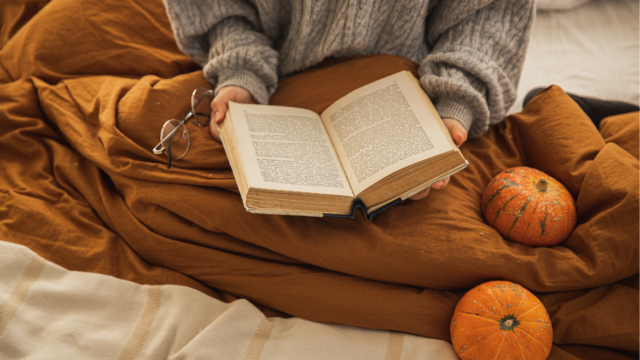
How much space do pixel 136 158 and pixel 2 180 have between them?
0.30m

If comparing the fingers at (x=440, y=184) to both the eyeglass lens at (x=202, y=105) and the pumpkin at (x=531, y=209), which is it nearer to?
the pumpkin at (x=531, y=209)

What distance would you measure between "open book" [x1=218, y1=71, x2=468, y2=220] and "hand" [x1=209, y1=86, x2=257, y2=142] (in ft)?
0.08

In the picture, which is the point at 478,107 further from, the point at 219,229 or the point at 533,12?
the point at 219,229

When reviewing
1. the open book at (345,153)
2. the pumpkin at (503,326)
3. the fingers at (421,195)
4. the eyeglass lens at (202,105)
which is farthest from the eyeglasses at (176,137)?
the pumpkin at (503,326)

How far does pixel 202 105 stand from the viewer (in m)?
0.96

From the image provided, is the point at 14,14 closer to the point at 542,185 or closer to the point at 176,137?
the point at 176,137

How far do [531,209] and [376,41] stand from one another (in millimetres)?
523

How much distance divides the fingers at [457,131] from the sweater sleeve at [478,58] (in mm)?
19

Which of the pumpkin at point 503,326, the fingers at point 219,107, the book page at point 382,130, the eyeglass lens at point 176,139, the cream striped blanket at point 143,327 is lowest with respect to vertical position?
the cream striped blanket at point 143,327

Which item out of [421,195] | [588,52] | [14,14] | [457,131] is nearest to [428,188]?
[421,195]

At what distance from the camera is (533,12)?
3.01 feet

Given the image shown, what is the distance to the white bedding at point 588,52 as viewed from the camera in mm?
1323

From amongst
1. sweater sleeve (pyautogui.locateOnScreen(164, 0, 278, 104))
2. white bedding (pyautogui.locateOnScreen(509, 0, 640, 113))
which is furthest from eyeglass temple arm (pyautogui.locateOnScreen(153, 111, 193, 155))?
white bedding (pyautogui.locateOnScreen(509, 0, 640, 113))

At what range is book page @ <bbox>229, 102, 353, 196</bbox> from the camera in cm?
68
